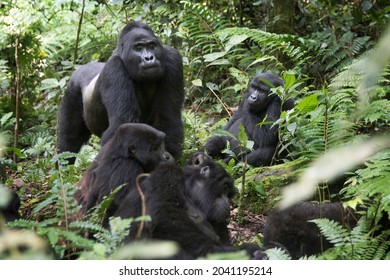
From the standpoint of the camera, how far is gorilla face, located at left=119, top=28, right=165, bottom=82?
21.2ft

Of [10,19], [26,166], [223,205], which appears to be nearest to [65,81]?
[10,19]

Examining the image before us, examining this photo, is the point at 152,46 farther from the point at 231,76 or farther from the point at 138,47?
the point at 231,76

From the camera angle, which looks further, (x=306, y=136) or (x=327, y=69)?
(x=327, y=69)

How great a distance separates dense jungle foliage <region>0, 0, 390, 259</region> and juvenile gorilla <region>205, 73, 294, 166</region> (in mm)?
256

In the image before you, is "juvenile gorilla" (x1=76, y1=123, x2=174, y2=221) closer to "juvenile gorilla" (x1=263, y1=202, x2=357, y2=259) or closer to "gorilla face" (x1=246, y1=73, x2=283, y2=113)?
"juvenile gorilla" (x1=263, y1=202, x2=357, y2=259)

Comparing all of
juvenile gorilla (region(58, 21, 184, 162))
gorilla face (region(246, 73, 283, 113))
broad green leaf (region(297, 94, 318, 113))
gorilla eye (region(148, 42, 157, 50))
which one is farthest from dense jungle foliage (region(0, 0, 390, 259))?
gorilla eye (region(148, 42, 157, 50))

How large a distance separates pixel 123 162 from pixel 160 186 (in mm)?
623

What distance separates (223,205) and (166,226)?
0.87 meters

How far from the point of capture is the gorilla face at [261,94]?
25.6 ft

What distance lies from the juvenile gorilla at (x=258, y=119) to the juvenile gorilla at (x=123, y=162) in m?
2.89

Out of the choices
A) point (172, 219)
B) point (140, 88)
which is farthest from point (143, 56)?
point (172, 219)

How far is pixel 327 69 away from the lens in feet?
29.6

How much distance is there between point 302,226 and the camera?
4621mm
